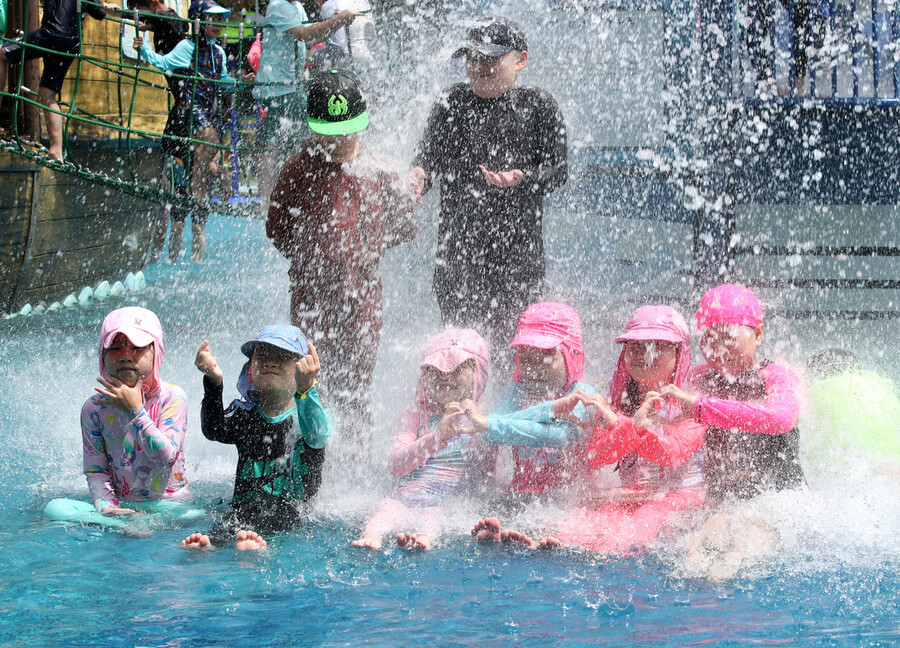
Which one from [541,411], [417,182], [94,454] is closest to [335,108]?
[417,182]

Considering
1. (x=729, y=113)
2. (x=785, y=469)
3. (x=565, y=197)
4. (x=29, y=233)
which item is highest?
(x=729, y=113)

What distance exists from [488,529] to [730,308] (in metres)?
1.24

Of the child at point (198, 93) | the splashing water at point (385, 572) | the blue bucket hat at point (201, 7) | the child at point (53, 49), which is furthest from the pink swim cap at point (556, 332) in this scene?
the blue bucket hat at point (201, 7)

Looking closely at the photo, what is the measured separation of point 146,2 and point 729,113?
5710 mm

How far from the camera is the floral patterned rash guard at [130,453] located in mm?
3629

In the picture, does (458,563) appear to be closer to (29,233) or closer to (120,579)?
(120,579)

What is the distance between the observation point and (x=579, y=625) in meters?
2.74

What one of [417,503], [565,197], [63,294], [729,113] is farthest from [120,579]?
[63,294]

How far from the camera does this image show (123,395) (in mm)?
3447

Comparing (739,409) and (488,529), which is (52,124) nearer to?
(488,529)

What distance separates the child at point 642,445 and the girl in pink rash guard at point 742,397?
0.08m

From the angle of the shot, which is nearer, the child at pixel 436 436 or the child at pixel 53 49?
the child at pixel 436 436

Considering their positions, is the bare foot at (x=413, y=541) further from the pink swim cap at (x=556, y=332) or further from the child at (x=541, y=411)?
the pink swim cap at (x=556, y=332)

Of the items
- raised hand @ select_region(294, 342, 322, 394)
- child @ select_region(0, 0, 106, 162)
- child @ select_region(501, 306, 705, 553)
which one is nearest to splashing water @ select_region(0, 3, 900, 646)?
child @ select_region(501, 306, 705, 553)
